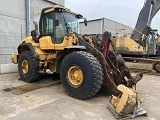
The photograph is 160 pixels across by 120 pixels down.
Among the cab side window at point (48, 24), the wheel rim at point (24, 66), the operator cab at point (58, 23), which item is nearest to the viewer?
the operator cab at point (58, 23)

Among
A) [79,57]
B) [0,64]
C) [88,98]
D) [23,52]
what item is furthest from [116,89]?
[0,64]

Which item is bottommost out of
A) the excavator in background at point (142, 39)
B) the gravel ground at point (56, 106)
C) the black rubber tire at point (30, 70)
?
the gravel ground at point (56, 106)

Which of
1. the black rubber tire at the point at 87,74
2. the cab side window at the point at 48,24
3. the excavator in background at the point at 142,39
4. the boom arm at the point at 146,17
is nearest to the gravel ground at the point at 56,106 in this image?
the black rubber tire at the point at 87,74

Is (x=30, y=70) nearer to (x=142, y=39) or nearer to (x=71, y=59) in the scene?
(x=71, y=59)

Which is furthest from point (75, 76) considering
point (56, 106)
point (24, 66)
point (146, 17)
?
point (146, 17)

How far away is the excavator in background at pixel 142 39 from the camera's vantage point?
32.6 ft

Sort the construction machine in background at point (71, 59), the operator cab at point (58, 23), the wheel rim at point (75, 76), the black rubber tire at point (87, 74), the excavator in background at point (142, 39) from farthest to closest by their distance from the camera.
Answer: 1. the excavator in background at point (142, 39)
2. the operator cab at point (58, 23)
3. the wheel rim at point (75, 76)
4. the construction machine in background at point (71, 59)
5. the black rubber tire at point (87, 74)

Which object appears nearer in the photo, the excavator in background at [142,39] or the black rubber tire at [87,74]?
the black rubber tire at [87,74]

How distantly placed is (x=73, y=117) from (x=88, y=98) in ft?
3.27

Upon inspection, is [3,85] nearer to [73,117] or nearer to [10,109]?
[10,109]

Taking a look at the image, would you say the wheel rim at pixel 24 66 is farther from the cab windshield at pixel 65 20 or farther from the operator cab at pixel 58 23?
the cab windshield at pixel 65 20

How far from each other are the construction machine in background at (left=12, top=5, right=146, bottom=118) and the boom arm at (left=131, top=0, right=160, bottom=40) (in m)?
5.42

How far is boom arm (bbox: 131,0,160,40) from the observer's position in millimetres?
10031

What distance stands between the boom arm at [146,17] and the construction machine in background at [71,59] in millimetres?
5423
